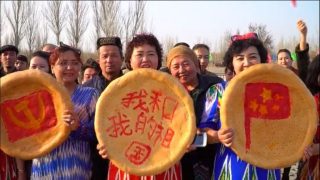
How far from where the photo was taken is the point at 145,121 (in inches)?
103

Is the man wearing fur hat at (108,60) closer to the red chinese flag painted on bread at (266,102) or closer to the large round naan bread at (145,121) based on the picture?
the large round naan bread at (145,121)

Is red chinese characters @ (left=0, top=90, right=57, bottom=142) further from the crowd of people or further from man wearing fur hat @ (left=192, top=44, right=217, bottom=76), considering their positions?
man wearing fur hat @ (left=192, top=44, right=217, bottom=76)

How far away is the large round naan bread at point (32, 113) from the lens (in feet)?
8.44

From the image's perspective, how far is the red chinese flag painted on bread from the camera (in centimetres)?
262

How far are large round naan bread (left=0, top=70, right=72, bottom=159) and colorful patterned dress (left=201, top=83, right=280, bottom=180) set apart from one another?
3.32 feet

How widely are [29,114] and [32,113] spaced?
0.07 feet

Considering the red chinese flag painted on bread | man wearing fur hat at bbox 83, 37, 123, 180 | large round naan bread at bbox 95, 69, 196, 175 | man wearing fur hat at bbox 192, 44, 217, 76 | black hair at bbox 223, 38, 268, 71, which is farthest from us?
man wearing fur hat at bbox 192, 44, 217, 76

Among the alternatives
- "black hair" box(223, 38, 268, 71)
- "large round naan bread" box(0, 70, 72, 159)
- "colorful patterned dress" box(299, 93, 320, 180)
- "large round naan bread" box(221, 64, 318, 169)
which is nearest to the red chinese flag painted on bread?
"large round naan bread" box(221, 64, 318, 169)

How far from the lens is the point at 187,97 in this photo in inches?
99.1

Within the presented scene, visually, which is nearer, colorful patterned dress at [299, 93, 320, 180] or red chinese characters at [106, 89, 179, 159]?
red chinese characters at [106, 89, 179, 159]

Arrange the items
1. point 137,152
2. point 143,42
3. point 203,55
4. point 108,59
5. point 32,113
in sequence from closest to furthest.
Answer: point 137,152, point 32,113, point 143,42, point 108,59, point 203,55

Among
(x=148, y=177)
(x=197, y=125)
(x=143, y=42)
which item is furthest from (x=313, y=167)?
(x=143, y=42)

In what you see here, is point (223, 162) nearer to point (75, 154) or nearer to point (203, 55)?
point (75, 154)

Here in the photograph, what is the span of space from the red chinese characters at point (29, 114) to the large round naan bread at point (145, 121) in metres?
0.40
